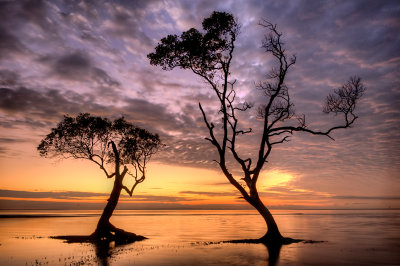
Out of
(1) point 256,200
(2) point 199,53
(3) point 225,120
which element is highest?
(2) point 199,53

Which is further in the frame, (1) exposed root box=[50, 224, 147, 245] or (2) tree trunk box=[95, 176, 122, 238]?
(2) tree trunk box=[95, 176, 122, 238]

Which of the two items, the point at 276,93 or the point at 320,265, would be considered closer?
the point at 320,265

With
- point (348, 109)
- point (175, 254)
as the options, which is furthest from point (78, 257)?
point (348, 109)

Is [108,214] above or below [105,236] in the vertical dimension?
above

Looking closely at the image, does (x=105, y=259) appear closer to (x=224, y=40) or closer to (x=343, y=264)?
(x=343, y=264)

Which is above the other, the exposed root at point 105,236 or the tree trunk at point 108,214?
the tree trunk at point 108,214

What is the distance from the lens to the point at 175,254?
95.9 ft

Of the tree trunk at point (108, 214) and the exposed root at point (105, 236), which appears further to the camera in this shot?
the tree trunk at point (108, 214)

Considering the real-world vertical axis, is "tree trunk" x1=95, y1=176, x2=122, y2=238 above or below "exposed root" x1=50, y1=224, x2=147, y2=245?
above

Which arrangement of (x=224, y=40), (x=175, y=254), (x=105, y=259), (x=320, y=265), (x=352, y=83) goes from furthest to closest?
(x=224, y=40)
(x=352, y=83)
(x=175, y=254)
(x=105, y=259)
(x=320, y=265)

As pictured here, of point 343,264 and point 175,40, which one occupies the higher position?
point 175,40

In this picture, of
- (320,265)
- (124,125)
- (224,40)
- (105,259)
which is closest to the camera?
(320,265)

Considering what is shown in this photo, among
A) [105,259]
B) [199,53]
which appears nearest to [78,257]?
[105,259]

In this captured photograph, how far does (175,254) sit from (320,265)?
38.3ft
